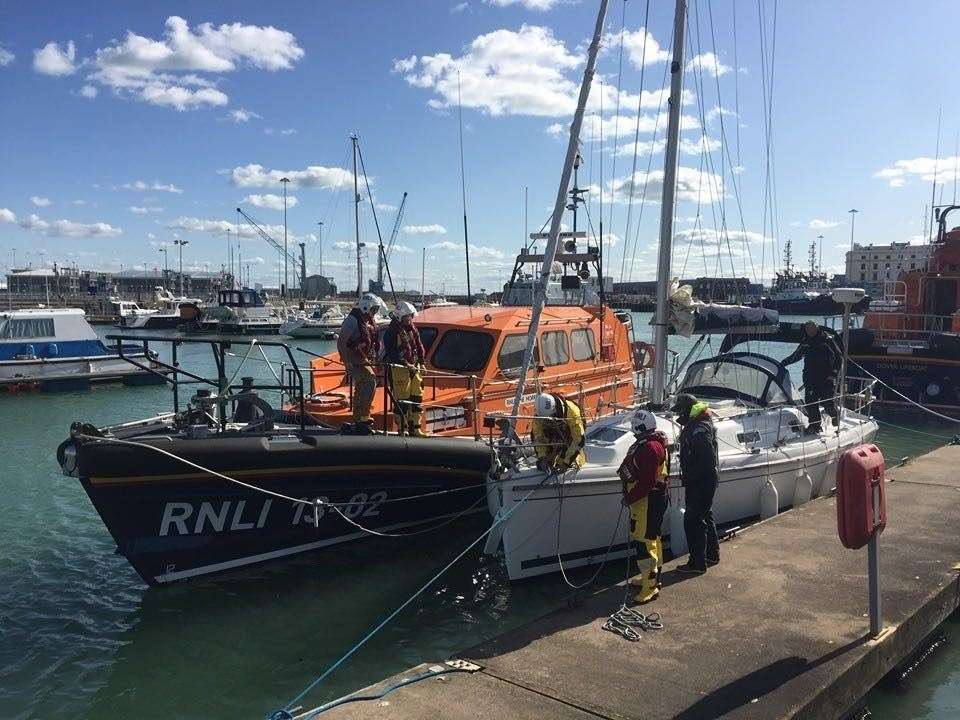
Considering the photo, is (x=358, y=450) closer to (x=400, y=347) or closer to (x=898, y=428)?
(x=400, y=347)

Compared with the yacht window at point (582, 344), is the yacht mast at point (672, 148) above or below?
above

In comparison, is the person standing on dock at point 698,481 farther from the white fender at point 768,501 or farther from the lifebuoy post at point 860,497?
the white fender at point 768,501

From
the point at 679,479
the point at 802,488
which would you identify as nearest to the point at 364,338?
the point at 679,479

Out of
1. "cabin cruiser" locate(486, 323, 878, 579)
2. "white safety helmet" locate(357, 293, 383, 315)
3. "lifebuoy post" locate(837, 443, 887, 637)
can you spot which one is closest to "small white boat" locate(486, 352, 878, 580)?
"cabin cruiser" locate(486, 323, 878, 579)

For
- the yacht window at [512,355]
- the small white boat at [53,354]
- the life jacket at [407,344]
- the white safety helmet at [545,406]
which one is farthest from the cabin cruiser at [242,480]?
the small white boat at [53,354]

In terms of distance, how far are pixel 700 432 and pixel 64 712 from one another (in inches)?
221

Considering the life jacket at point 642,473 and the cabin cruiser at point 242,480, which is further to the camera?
the cabin cruiser at point 242,480

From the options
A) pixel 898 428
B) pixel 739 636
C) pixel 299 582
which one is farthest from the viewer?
pixel 898 428

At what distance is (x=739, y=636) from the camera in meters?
5.47

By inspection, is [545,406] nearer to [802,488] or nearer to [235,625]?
[235,625]

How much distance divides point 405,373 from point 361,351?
0.53m

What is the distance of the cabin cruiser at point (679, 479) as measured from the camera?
294 inches

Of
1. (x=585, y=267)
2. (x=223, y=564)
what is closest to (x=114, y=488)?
(x=223, y=564)

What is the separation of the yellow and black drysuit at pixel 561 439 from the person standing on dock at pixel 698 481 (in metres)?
0.98
